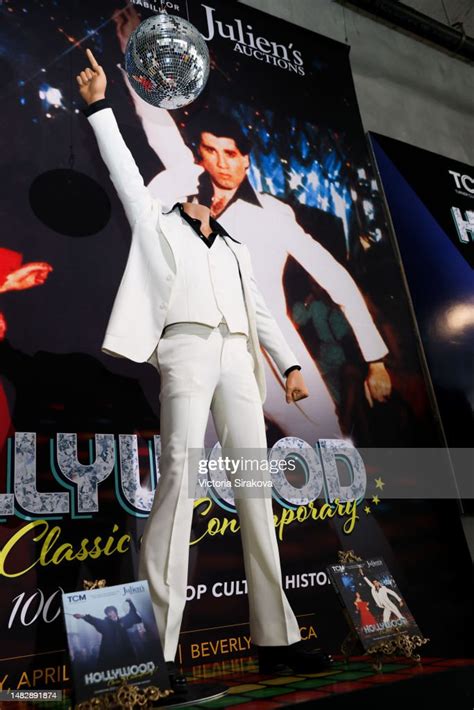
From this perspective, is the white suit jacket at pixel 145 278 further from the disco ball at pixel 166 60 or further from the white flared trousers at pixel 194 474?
the disco ball at pixel 166 60

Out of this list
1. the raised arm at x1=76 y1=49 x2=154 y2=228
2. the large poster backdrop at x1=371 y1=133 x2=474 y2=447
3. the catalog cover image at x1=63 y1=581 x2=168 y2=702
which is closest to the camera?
the catalog cover image at x1=63 y1=581 x2=168 y2=702

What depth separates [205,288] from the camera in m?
2.66

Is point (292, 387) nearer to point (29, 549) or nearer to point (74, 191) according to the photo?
point (29, 549)

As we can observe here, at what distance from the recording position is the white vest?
8.54 feet

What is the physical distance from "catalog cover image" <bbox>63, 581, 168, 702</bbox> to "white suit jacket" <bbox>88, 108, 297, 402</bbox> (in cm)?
87

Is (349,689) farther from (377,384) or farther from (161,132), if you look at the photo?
(161,132)

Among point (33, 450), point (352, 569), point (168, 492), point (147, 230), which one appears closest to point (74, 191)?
point (147, 230)

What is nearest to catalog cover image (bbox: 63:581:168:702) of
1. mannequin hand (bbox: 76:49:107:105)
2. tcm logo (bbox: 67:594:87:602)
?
tcm logo (bbox: 67:594:87:602)

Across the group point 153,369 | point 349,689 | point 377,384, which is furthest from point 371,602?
point 377,384

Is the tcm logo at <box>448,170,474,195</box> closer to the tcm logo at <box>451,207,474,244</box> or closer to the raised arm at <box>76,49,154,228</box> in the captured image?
the tcm logo at <box>451,207,474,244</box>

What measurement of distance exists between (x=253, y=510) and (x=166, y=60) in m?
1.69

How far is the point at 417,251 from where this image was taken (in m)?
4.69

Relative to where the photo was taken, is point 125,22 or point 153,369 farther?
point 125,22

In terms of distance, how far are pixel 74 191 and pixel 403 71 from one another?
3513 millimetres
